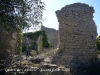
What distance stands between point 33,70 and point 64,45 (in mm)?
4046

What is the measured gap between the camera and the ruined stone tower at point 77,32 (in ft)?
35.7

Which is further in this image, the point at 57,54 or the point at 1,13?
the point at 57,54

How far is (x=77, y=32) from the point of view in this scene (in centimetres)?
1118

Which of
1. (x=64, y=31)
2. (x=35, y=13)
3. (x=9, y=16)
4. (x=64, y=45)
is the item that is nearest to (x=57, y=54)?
(x=64, y=45)

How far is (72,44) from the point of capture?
10898 millimetres

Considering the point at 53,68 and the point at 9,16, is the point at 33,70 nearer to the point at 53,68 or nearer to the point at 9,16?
the point at 53,68

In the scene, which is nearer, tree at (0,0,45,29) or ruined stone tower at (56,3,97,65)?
tree at (0,0,45,29)

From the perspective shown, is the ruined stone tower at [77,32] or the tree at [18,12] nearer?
the tree at [18,12]

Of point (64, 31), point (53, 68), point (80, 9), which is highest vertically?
point (80, 9)

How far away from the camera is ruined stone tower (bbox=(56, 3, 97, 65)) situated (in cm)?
1088

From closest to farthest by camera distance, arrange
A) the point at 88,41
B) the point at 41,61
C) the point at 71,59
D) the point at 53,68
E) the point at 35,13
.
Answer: the point at 35,13 → the point at 53,68 → the point at 41,61 → the point at 71,59 → the point at 88,41

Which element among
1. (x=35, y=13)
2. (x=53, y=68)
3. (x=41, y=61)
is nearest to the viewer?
(x=35, y=13)

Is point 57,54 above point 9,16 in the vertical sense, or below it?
below

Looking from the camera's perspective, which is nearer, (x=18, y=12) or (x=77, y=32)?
(x=18, y=12)
